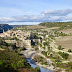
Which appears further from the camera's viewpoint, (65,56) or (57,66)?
(65,56)

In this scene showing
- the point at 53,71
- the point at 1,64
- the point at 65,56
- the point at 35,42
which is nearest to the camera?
the point at 1,64

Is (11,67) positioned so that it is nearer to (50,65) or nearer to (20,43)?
(50,65)

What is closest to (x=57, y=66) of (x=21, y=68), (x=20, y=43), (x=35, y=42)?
(x=21, y=68)

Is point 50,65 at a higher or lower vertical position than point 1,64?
lower

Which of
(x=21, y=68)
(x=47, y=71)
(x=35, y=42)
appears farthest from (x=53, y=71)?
(x=35, y=42)

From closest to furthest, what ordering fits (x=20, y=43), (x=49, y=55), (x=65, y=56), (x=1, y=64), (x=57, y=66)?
(x=1, y=64), (x=57, y=66), (x=65, y=56), (x=49, y=55), (x=20, y=43)

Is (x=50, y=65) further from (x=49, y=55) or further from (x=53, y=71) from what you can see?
(x=49, y=55)

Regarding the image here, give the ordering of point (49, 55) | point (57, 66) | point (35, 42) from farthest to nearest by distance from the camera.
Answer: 1. point (35, 42)
2. point (49, 55)
3. point (57, 66)

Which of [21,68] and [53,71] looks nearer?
[21,68]

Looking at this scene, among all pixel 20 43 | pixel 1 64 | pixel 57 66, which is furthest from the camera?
pixel 20 43
